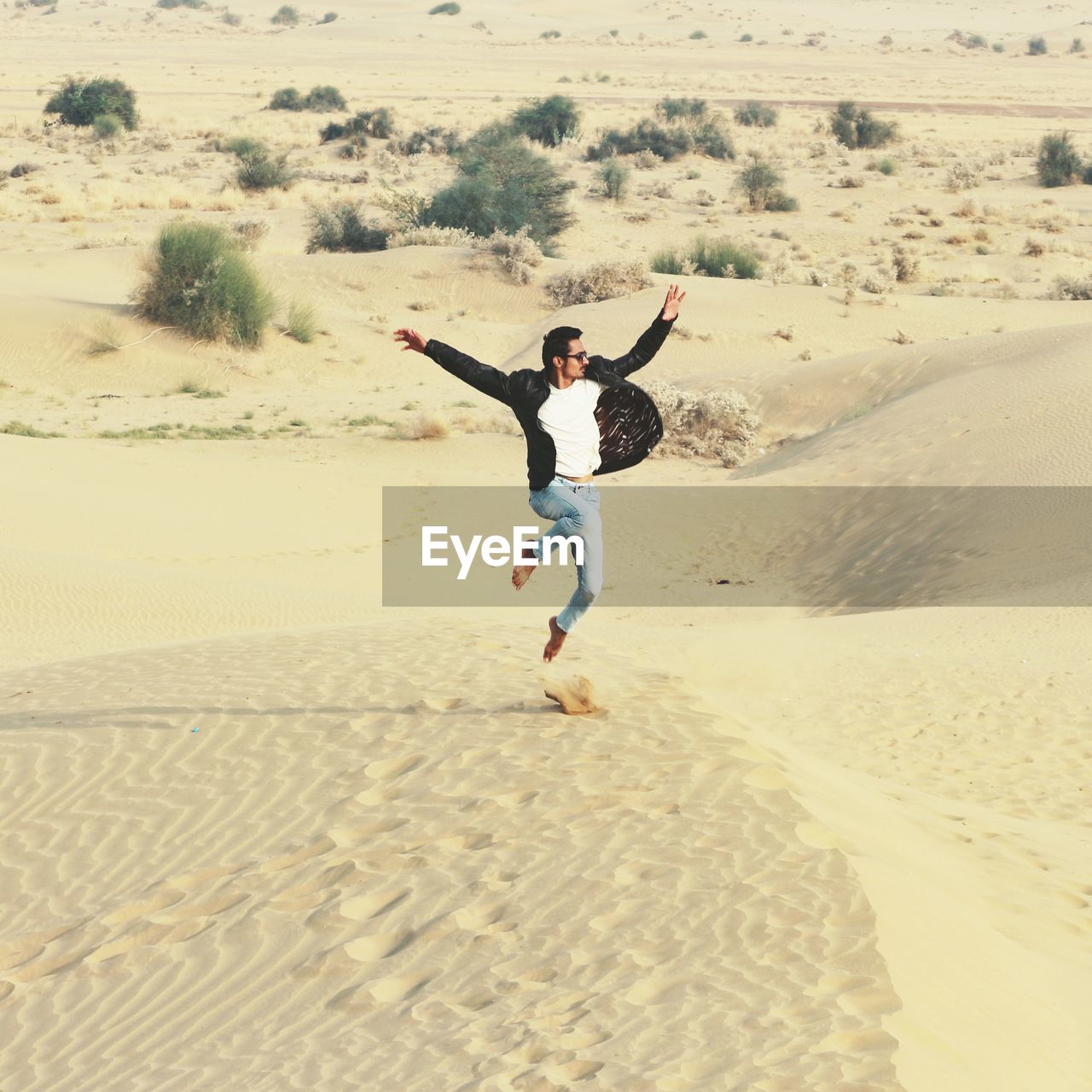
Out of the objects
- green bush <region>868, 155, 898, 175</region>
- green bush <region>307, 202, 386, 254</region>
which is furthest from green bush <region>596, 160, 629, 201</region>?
green bush <region>868, 155, 898, 175</region>

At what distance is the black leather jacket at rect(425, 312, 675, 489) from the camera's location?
721cm

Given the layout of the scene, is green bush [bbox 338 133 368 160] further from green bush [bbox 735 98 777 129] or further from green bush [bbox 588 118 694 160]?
green bush [bbox 735 98 777 129]

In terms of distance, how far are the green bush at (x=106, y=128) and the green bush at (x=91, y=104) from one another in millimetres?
1391

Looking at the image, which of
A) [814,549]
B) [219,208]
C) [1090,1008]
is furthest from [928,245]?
[1090,1008]

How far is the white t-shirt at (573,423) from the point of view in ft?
23.8

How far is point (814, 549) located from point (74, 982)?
12.3 meters

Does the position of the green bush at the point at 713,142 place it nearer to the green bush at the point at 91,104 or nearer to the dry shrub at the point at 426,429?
the green bush at the point at 91,104

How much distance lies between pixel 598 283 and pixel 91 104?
3043cm

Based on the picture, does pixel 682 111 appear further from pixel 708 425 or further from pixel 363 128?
pixel 708 425

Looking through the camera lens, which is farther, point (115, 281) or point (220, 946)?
point (115, 281)

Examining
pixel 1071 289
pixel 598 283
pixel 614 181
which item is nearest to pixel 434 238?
pixel 598 283

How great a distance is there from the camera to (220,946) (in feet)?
19.0

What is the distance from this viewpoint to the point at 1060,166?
44.4m

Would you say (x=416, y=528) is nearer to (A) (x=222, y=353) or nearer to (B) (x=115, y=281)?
(A) (x=222, y=353)
